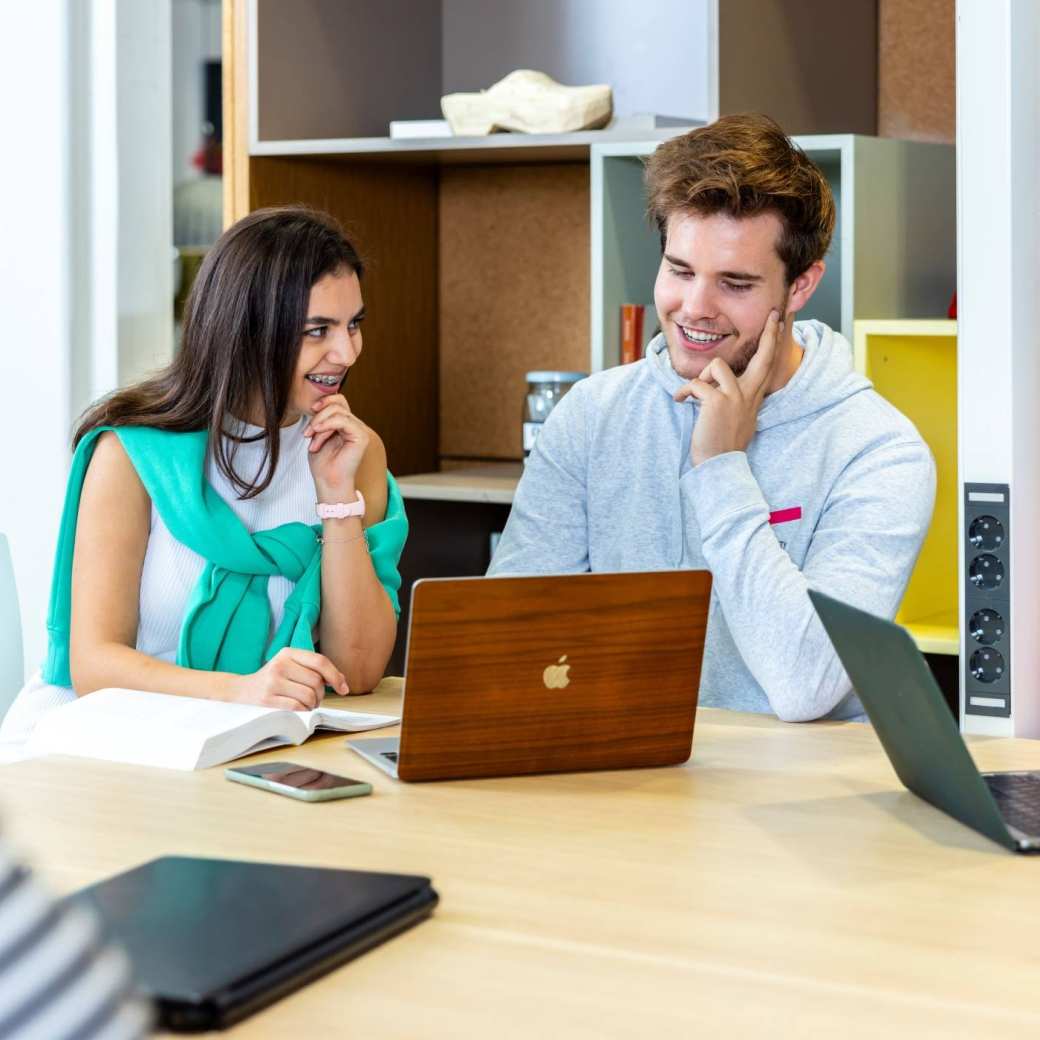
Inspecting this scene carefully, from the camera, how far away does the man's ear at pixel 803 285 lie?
2.07 meters

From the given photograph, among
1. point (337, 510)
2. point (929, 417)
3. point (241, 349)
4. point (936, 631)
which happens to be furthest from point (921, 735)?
point (929, 417)

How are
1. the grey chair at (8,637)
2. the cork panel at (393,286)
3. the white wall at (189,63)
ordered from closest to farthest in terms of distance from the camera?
the grey chair at (8,637)
the cork panel at (393,286)
the white wall at (189,63)

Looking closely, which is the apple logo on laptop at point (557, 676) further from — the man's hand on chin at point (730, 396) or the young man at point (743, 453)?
the man's hand on chin at point (730, 396)

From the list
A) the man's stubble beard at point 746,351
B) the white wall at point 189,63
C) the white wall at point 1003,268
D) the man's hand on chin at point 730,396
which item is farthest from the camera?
the white wall at point 189,63

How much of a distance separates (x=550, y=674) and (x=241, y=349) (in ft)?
2.53

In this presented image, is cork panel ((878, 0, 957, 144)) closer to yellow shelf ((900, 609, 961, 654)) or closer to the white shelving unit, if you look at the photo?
the white shelving unit

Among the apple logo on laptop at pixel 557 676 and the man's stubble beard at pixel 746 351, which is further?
the man's stubble beard at pixel 746 351

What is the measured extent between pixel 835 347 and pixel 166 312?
67.2 inches

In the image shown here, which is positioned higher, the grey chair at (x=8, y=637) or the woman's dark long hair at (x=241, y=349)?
the woman's dark long hair at (x=241, y=349)

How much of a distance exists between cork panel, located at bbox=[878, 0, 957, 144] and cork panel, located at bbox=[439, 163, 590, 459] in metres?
0.63

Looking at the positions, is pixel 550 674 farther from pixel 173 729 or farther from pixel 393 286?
pixel 393 286

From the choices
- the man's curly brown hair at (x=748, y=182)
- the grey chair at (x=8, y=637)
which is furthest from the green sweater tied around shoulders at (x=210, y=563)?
the man's curly brown hair at (x=748, y=182)

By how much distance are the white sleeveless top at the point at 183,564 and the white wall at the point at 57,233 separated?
117 centimetres

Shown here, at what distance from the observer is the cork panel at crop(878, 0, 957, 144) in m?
2.96
